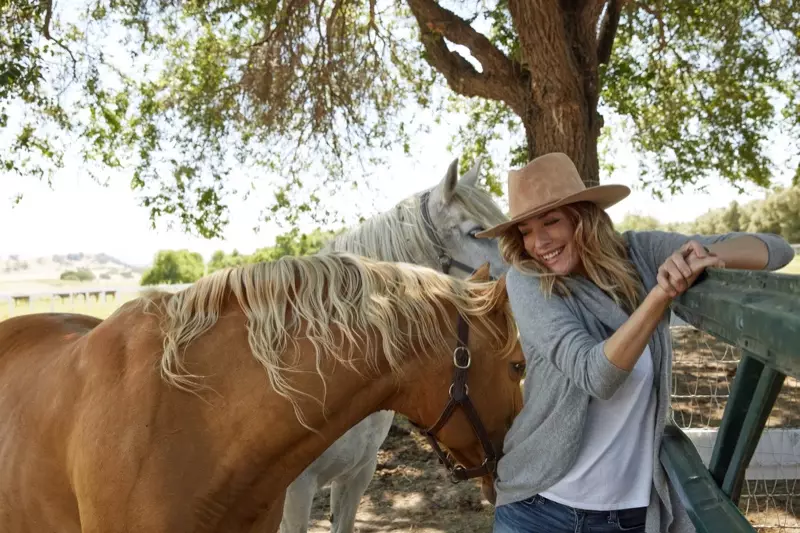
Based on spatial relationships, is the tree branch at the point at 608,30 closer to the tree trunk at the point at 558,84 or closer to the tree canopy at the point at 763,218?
the tree trunk at the point at 558,84

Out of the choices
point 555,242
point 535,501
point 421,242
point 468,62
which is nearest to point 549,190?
point 555,242

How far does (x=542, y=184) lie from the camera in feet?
5.86

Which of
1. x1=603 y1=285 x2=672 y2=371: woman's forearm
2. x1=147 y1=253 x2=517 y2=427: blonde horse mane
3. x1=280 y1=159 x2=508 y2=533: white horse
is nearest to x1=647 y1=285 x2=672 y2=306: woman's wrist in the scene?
x1=603 y1=285 x2=672 y2=371: woman's forearm

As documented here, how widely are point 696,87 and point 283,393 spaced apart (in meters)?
7.62

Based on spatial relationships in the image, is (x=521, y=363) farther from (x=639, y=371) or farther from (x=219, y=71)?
(x=219, y=71)

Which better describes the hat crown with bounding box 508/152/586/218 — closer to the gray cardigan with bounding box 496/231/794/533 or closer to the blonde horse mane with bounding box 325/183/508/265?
the gray cardigan with bounding box 496/231/794/533

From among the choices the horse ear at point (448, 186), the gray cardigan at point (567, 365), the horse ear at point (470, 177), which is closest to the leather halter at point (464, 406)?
the gray cardigan at point (567, 365)

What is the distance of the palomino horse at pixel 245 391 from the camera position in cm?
168

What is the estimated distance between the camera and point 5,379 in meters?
2.30

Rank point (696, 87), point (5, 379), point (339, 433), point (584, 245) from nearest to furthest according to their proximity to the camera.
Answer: point (584, 245) < point (339, 433) < point (5, 379) < point (696, 87)

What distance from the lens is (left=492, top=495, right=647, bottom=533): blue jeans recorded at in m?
1.72

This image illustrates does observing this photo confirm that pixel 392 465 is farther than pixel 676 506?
Yes

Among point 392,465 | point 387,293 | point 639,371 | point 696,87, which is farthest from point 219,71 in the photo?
point 639,371

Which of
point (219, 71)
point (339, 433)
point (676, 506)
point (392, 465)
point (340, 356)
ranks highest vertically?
point (219, 71)
